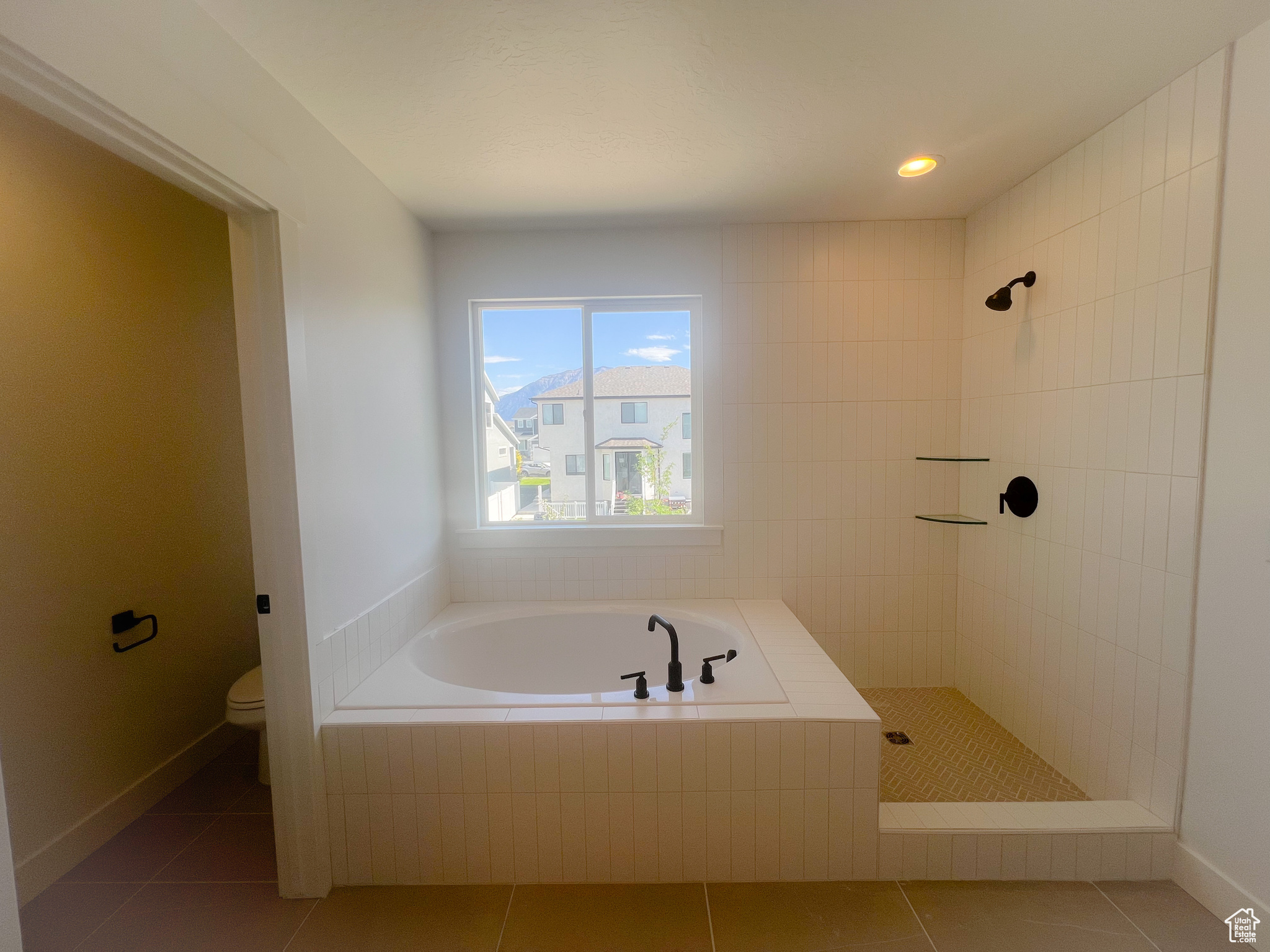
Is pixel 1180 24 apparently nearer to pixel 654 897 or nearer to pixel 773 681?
pixel 773 681

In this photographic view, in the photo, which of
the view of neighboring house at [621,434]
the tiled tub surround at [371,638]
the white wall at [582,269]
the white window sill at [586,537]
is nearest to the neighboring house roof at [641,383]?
the view of neighboring house at [621,434]

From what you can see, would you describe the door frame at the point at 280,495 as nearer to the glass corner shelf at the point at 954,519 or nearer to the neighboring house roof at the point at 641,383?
the neighboring house roof at the point at 641,383

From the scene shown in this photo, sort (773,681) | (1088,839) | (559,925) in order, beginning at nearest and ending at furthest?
(559,925)
(1088,839)
(773,681)

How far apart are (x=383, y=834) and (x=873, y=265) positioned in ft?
9.48

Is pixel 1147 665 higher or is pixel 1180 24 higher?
pixel 1180 24

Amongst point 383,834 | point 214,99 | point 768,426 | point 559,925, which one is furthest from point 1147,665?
point 214,99

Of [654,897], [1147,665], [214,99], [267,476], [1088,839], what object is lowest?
[654,897]

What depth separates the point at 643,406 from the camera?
2.72 meters

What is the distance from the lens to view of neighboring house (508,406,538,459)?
9.07 ft

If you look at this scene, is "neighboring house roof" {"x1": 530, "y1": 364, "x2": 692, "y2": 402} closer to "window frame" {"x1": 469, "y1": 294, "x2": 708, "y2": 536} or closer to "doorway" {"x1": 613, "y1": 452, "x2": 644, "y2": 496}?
"window frame" {"x1": 469, "y1": 294, "x2": 708, "y2": 536}

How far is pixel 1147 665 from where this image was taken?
1.65 metres

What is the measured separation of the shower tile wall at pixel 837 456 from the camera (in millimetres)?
2525

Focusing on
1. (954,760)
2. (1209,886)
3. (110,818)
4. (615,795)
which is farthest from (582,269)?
(1209,886)

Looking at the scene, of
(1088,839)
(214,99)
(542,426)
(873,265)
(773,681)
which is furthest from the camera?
(542,426)
